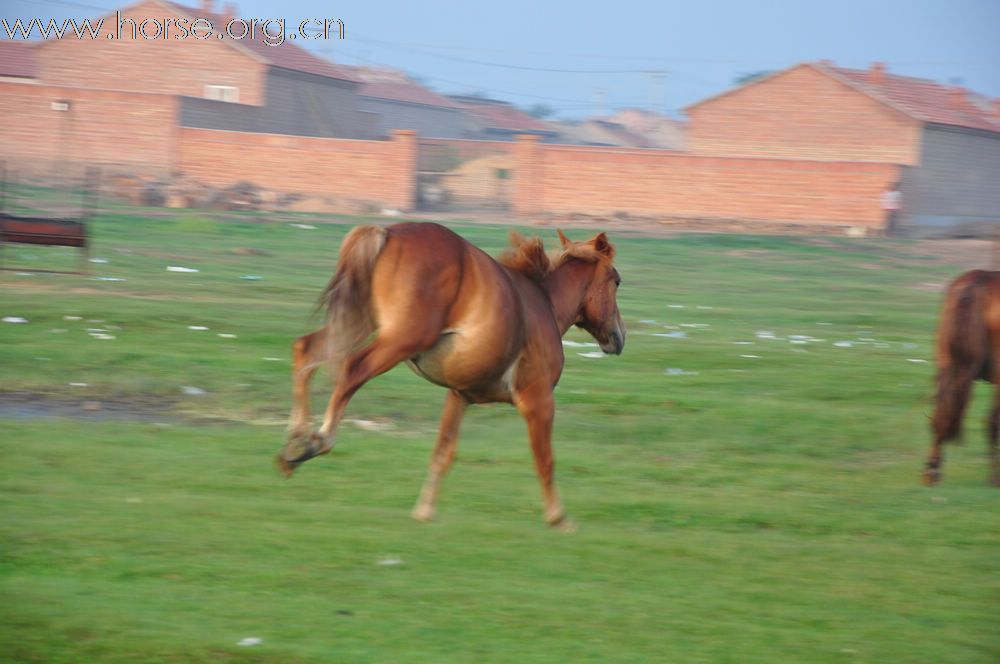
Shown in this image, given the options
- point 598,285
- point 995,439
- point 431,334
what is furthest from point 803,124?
point 431,334

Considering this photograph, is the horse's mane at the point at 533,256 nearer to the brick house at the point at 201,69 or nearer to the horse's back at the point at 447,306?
the horse's back at the point at 447,306

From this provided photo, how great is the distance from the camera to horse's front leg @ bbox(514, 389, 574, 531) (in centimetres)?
738

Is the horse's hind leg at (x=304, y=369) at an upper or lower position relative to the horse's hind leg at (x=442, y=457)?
upper

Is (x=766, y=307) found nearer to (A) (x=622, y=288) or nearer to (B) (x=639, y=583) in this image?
(A) (x=622, y=288)

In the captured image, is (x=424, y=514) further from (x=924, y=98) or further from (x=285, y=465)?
(x=924, y=98)

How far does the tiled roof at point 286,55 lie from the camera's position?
5816cm

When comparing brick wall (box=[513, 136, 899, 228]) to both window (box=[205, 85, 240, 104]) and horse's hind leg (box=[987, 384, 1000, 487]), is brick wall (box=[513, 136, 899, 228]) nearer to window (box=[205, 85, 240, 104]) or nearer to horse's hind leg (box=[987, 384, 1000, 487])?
window (box=[205, 85, 240, 104])

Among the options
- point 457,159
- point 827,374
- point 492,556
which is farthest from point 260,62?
point 492,556

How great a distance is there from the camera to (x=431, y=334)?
6.71m

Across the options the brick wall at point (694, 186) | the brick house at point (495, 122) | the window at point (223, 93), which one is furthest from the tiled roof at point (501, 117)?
the brick wall at point (694, 186)

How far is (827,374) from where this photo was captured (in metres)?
15.0

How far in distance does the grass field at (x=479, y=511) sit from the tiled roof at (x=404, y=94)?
65849mm

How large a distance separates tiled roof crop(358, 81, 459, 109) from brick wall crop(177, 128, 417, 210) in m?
31.9

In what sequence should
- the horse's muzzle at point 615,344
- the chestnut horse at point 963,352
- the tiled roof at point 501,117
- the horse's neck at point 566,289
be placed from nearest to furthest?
the horse's neck at point 566,289, the horse's muzzle at point 615,344, the chestnut horse at point 963,352, the tiled roof at point 501,117
